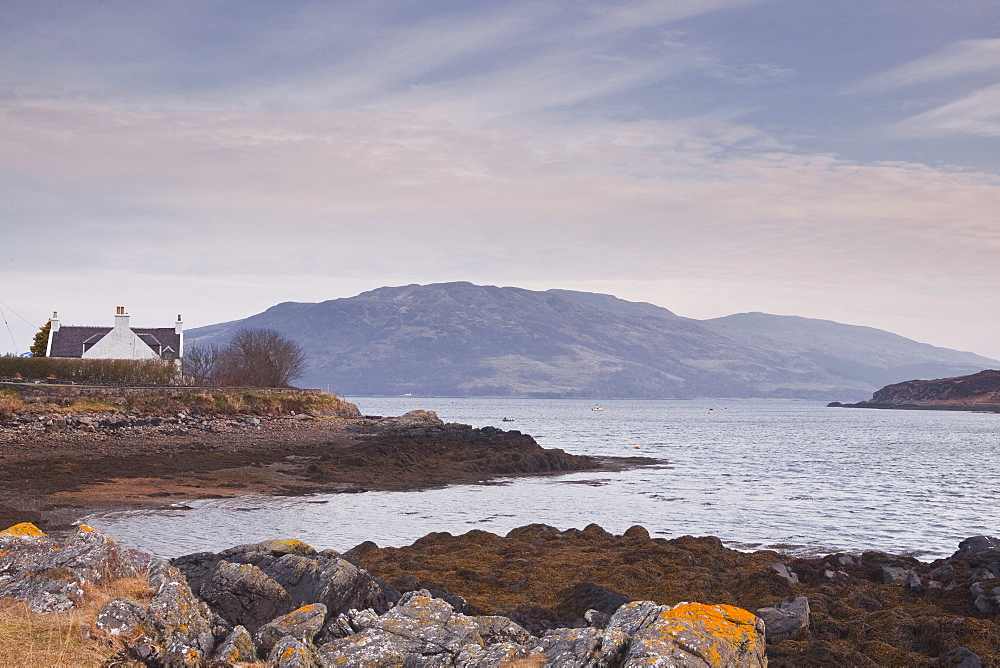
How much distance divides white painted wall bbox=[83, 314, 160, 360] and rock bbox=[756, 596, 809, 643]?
223 ft

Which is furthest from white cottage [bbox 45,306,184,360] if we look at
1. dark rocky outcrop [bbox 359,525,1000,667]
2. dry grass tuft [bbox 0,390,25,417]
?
dark rocky outcrop [bbox 359,525,1000,667]

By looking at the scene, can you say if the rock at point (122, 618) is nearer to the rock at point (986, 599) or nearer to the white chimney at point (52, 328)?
the rock at point (986, 599)

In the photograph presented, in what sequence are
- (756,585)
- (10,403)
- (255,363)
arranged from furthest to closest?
(255,363)
(10,403)
(756,585)

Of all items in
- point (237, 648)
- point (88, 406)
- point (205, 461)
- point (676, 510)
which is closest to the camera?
point (237, 648)

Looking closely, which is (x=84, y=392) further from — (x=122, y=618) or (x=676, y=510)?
(x=122, y=618)

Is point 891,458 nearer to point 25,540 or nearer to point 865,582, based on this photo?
point 865,582

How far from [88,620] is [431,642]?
3842 millimetres

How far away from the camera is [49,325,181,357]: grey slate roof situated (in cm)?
7150

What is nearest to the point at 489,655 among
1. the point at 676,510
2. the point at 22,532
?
the point at 22,532

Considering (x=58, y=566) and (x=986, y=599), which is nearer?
(x=58, y=566)

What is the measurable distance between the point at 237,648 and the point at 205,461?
33886mm

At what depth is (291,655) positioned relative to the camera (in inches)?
347

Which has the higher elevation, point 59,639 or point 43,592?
point 43,592

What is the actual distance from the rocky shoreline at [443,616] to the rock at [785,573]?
175 millimetres
